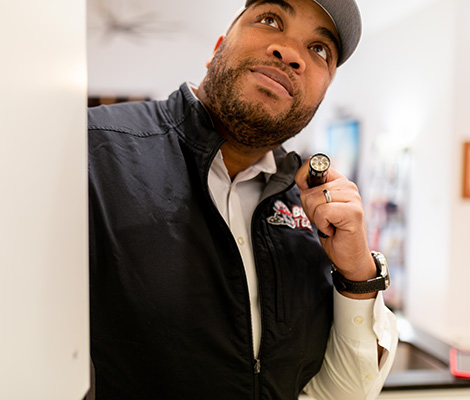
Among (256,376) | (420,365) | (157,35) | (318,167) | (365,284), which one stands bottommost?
(420,365)

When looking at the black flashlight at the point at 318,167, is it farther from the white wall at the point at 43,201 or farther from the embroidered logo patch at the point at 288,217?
the white wall at the point at 43,201

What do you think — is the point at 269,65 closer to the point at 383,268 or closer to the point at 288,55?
the point at 288,55

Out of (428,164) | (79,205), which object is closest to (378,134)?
(428,164)

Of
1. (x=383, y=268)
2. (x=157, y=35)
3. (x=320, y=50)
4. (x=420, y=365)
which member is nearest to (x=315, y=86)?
(x=320, y=50)

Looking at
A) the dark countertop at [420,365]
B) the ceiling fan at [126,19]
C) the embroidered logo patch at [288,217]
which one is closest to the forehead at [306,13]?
the embroidered logo patch at [288,217]

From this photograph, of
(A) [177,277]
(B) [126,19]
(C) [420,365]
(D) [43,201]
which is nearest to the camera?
(D) [43,201]

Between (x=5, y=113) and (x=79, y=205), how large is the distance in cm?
11

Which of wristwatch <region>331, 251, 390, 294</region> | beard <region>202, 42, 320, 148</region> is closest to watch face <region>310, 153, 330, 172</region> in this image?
beard <region>202, 42, 320, 148</region>

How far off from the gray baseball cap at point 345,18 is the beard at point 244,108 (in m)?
0.17

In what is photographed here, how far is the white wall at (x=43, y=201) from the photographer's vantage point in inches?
10.5

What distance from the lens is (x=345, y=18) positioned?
3.30ft

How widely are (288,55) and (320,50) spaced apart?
138mm

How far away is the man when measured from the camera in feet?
2.69

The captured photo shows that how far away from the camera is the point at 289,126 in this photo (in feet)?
Result: 3.29
